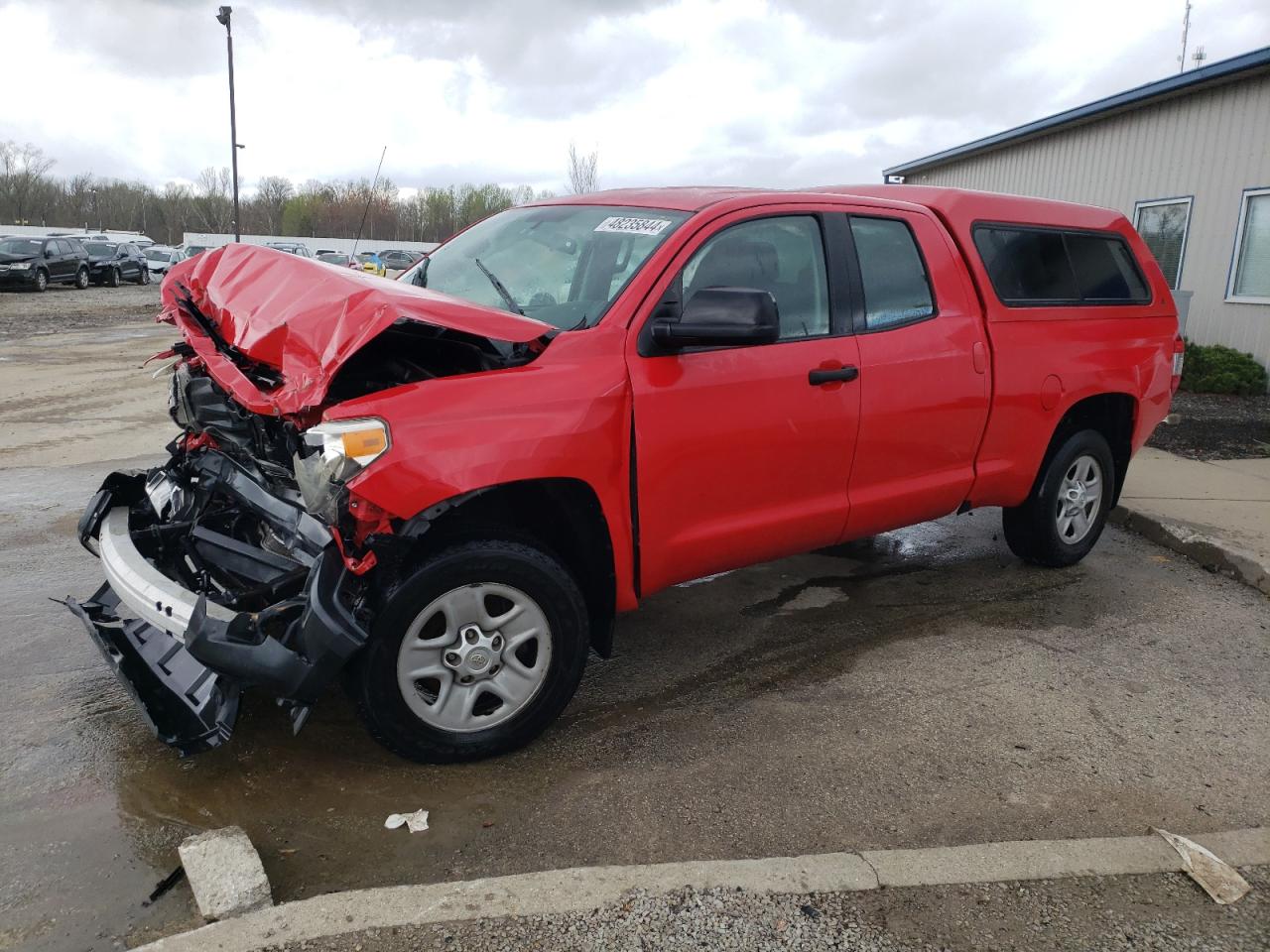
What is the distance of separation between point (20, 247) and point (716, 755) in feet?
104

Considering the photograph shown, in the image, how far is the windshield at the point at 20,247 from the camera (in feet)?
90.1

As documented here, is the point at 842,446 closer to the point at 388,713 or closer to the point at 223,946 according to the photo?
the point at 388,713

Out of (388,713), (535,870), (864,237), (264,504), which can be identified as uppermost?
(864,237)

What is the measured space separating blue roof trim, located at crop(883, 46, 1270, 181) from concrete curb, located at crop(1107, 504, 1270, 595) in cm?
719

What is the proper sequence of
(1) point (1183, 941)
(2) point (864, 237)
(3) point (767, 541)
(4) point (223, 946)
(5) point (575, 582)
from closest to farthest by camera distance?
(4) point (223, 946) < (1) point (1183, 941) < (5) point (575, 582) < (3) point (767, 541) < (2) point (864, 237)

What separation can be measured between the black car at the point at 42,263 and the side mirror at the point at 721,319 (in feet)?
99.5

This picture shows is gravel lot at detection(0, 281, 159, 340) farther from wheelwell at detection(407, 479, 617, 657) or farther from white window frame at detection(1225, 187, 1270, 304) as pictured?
white window frame at detection(1225, 187, 1270, 304)

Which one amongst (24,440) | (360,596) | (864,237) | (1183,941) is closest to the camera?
(1183,941)

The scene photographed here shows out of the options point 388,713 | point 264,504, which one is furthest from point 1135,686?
point 264,504

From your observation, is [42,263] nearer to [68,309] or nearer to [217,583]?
[68,309]

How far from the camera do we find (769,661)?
13.6ft

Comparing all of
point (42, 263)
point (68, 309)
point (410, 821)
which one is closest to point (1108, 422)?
point (410, 821)

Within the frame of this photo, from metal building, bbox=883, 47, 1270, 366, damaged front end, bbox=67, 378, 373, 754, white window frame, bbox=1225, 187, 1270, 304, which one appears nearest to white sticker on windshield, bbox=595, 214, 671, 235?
damaged front end, bbox=67, 378, 373, 754

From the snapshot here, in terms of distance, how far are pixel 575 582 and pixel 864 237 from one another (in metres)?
2.02
